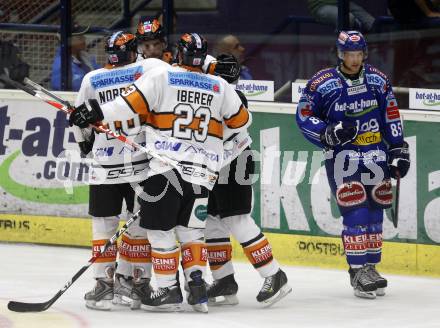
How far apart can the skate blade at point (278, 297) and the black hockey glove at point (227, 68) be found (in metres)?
1.29

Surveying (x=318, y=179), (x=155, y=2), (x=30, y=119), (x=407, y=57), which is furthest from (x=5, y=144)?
(x=407, y=57)

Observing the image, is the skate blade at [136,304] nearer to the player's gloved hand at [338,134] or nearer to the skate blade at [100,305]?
the skate blade at [100,305]

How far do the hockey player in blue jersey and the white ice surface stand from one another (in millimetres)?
303

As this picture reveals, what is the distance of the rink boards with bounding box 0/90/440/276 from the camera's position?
29.3 feet

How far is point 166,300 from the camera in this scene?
291 inches

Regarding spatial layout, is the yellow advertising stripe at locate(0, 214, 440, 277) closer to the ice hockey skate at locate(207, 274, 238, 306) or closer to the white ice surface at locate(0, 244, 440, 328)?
the white ice surface at locate(0, 244, 440, 328)

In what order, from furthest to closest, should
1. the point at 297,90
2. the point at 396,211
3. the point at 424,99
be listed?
1. the point at 297,90
2. the point at 424,99
3. the point at 396,211

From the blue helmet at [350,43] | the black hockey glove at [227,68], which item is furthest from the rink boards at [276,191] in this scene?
the black hockey glove at [227,68]

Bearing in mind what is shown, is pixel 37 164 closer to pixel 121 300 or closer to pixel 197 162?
pixel 121 300

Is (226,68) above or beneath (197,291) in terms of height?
above

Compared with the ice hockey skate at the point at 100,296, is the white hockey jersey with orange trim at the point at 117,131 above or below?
above

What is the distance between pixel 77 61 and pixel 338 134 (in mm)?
3245

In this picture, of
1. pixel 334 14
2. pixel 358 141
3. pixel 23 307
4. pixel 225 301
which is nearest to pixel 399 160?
pixel 358 141

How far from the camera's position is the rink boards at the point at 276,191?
893cm
